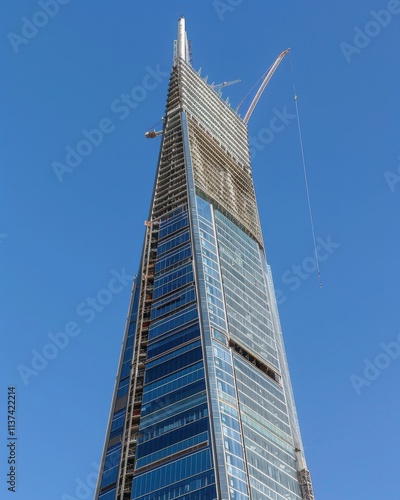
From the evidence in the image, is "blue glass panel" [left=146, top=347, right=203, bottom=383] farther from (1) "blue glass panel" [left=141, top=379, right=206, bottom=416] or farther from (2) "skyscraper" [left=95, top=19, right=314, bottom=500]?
(1) "blue glass panel" [left=141, top=379, right=206, bottom=416]

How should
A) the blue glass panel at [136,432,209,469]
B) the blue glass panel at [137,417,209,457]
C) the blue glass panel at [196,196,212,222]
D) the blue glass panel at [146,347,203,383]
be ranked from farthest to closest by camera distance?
the blue glass panel at [196,196,212,222]
the blue glass panel at [146,347,203,383]
the blue glass panel at [137,417,209,457]
the blue glass panel at [136,432,209,469]

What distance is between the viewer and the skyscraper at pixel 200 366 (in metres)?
116

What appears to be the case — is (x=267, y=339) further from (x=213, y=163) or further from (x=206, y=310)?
(x=213, y=163)

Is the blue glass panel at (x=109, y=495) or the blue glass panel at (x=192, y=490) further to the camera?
the blue glass panel at (x=109, y=495)

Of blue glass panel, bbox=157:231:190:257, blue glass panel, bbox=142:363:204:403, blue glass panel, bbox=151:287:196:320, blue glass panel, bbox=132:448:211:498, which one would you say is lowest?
blue glass panel, bbox=132:448:211:498

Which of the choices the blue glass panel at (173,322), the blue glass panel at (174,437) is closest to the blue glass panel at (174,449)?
the blue glass panel at (174,437)

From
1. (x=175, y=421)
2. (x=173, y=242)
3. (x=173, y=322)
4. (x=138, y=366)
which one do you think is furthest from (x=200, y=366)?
(x=173, y=242)

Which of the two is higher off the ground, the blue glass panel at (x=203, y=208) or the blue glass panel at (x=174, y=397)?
the blue glass panel at (x=203, y=208)

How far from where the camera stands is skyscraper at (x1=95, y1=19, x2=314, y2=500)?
116125mm

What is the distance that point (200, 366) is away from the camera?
421 feet

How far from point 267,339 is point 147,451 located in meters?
42.8

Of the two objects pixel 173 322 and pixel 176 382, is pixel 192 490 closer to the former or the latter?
pixel 176 382

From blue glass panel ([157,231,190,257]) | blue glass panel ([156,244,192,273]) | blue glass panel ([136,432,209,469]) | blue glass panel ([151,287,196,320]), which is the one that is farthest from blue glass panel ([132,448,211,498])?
blue glass panel ([157,231,190,257])

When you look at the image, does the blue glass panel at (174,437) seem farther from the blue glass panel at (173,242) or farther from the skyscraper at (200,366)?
the blue glass panel at (173,242)
